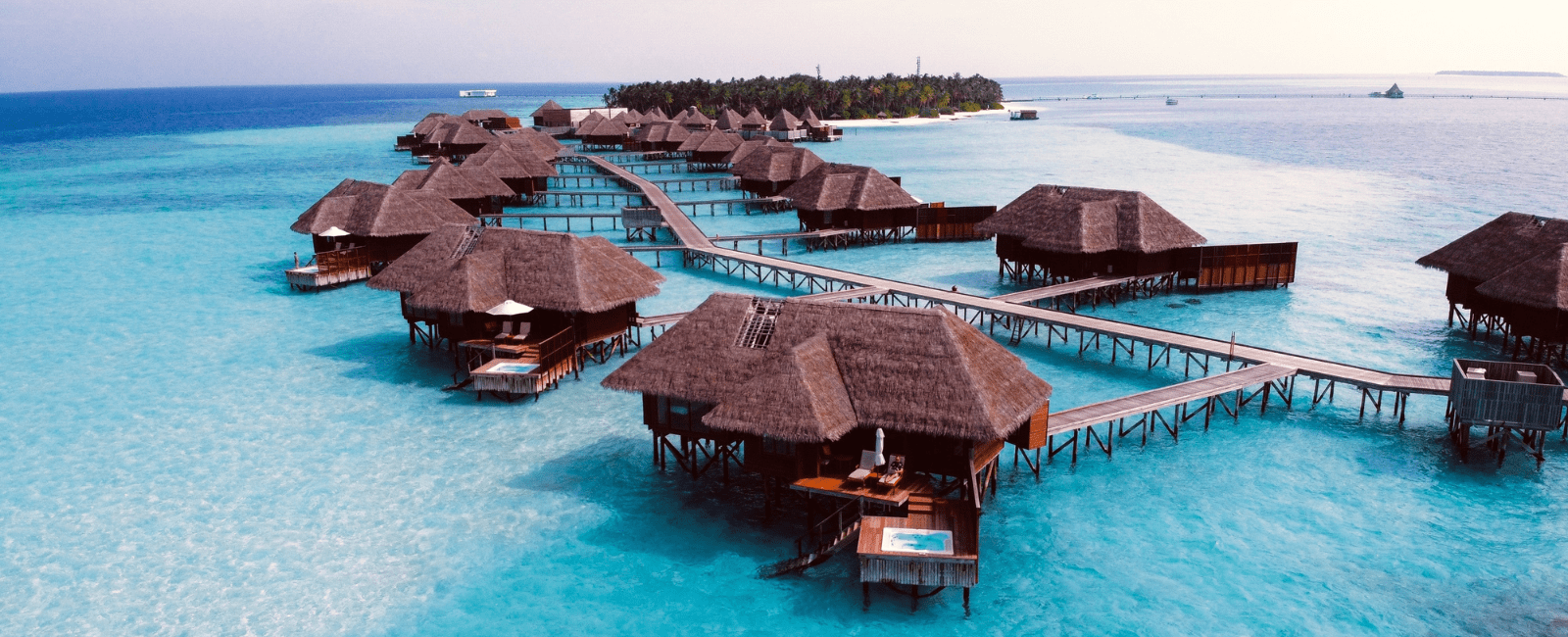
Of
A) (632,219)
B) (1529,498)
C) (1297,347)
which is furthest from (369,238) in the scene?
(1529,498)

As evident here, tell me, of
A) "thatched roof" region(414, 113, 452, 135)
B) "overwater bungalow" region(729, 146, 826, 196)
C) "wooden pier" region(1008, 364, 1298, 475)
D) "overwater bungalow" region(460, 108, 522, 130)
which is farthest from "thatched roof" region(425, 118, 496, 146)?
"wooden pier" region(1008, 364, 1298, 475)

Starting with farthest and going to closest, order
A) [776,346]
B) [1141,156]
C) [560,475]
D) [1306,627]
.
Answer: [1141,156] → [560,475] → [776,346] → [1306,627]

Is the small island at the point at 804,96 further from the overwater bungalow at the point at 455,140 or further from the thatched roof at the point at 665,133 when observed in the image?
the overwater bungalow at the point at 455,140

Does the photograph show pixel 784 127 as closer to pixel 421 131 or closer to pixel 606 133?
pixel 606 133

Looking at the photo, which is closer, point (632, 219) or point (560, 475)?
point (560, 475)

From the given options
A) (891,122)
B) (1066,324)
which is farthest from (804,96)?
(1066,324)

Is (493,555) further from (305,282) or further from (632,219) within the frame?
(632,219)
